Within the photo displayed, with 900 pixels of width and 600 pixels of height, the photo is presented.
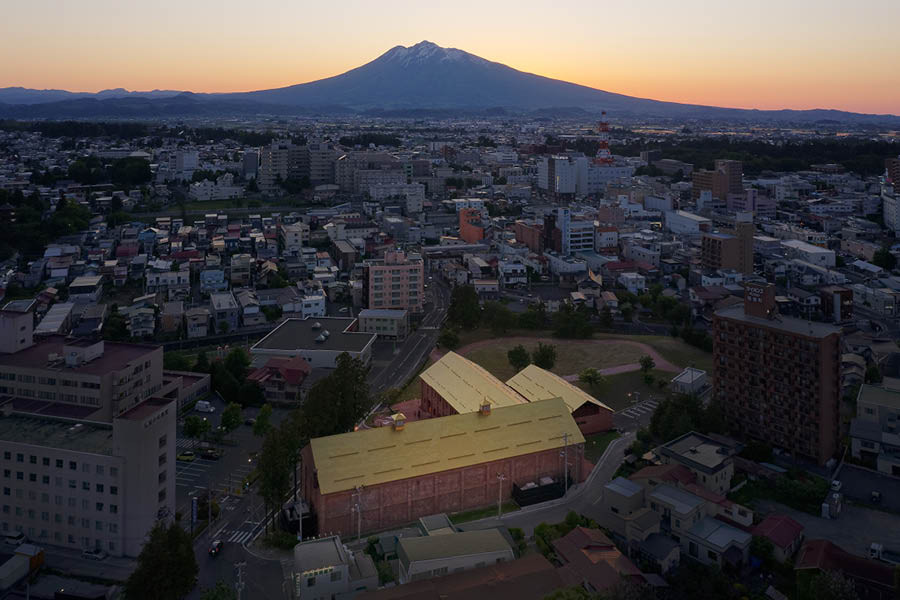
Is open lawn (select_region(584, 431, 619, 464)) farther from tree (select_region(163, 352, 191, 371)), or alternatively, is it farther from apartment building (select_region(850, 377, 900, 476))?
tree (select_region(163, 352, 191, 371))

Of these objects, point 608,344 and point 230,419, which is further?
point 608,344

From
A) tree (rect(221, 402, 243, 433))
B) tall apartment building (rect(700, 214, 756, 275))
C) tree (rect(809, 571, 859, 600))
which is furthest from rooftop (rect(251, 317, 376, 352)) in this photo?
tall apartment building (rect(700, 214, 756, 275))

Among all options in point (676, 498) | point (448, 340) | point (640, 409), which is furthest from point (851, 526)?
point (448, 340)

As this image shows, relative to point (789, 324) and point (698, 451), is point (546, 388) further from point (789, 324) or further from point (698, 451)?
point (789, 324)

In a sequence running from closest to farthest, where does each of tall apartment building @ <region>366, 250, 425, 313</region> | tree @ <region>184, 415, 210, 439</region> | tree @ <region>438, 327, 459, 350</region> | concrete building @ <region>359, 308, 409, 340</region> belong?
1. tree @ <region>184, 415, 210, 439</region>
2. tree @ <region>438, 327, 459, 350</region>
3. concrete building @ <region>359, 308, 409, 340</region>
4. tall apartment building @ <region>366, 250, 425, 313</region>

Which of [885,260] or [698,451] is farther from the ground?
[885,260]

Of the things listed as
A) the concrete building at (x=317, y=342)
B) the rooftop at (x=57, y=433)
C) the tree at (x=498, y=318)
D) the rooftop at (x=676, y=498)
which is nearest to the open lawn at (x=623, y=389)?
the tree at (x=498, y=318)

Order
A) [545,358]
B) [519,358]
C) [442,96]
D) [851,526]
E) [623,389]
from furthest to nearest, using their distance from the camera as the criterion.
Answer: [442,96] → [519,358] → [545,358] → [623,389] → [851,526]
